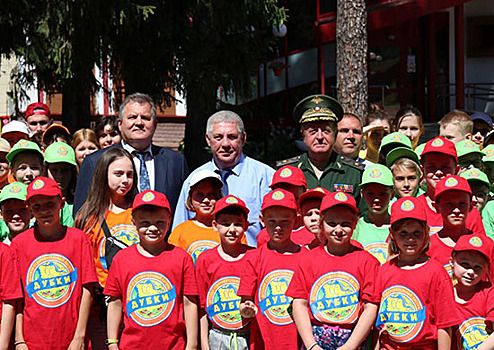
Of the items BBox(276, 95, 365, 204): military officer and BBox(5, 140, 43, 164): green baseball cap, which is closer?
BBox(276, 95, 365, 204): military officer

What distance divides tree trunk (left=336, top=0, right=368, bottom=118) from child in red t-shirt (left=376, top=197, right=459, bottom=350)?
808 cm

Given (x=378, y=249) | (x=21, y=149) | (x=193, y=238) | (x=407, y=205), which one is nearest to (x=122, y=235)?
(x=193, y=238)

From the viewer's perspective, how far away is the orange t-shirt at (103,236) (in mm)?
5512

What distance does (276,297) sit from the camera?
4.98 metres

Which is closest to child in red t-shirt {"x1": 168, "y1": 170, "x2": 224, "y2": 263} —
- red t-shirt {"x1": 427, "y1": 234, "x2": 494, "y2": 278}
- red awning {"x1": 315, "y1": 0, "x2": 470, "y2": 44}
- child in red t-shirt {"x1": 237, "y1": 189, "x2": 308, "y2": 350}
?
child in red t-shirt {"x1": 237, "y1": 189, "x2": 308, "y2": 350}

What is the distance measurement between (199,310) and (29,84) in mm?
10683

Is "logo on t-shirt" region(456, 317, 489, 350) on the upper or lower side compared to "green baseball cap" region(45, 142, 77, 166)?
lower

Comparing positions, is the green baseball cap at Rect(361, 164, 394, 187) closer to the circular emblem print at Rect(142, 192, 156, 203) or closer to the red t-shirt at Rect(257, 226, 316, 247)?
the red t-shirt at Rect(257, 226, 316, 247)

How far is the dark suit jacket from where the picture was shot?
5.93 metres

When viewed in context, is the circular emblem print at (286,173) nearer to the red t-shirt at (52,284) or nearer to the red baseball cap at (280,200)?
the red baseball cap at (280,200)

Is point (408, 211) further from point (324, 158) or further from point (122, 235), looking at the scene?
point (122, 235)

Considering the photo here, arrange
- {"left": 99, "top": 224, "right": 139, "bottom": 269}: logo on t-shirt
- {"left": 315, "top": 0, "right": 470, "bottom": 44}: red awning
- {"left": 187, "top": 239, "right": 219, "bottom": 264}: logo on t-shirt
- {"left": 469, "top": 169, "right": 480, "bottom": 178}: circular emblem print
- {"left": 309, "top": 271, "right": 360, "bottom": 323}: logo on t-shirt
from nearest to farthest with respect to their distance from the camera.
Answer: {"left": 309, "top": 271, "right": 360, "bottom": 323}: logo on t-shirt, {"left": 187, "top": 239, "right": 219, "bottom": 264}: logo on t-shirt, {"left": 99, "top": 224, "right": 139, "bottom": 269}: logo on t-shirt, {"left": 469, "top": 169, "right": 480, "bottom": 178}: circular emblem print, {"left": 315, "top": 0, "right": 470, "bottom": 44}: red awning

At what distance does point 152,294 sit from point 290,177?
51.4 inches

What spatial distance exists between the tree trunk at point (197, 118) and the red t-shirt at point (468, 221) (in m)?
7.92
